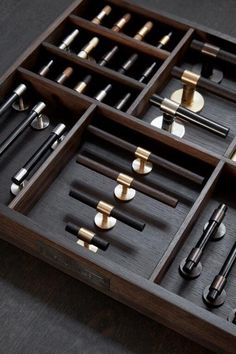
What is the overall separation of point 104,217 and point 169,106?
28 cm

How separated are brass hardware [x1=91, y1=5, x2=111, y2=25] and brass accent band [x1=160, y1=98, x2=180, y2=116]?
338 mm

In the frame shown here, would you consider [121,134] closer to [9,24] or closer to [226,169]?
[226,169]

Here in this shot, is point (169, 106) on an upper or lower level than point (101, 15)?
lower

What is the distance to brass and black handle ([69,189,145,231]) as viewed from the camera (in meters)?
1.07

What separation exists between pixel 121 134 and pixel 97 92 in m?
0.15

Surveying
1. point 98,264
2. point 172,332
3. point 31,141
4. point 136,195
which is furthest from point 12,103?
point 172,332

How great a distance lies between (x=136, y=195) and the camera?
1179 mm

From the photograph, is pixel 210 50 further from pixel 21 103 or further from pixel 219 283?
pixel 219 283

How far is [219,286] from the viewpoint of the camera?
1010mm

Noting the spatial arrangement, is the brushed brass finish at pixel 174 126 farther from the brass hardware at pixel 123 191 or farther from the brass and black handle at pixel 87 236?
the brass and black handle at pixel 87 236

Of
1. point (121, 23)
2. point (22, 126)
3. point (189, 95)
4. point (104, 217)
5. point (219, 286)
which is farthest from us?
point (121, 23)

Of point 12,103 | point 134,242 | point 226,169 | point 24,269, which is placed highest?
point 226,169

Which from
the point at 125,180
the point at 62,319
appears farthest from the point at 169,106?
the point at 62,319

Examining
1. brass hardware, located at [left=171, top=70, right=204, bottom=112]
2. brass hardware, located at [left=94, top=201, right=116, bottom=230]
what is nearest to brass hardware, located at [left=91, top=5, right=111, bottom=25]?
brass hardware, located at [left=171, top=70, right=204, bottom=112]
